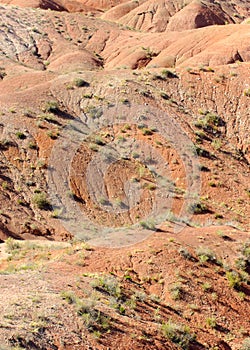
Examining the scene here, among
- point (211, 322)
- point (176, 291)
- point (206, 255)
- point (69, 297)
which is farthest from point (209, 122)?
point (69, 297)

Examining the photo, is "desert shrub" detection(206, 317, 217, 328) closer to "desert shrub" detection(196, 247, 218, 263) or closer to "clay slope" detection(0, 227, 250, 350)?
"clay slope" detection(0, 227, 250, 350)

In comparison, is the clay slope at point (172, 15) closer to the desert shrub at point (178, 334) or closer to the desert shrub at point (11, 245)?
the desert shrub at point (11, 245)

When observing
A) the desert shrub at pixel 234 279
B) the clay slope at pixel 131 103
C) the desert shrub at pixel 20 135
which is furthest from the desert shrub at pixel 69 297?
the desert shrub at pixel 20 135

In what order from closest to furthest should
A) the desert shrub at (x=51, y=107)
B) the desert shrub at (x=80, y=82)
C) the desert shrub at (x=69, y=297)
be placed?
the desert shrub at (x=69, y=297)
the desert shrub at (x=51, y=107)
the desert shrub at (x=80, y=82)

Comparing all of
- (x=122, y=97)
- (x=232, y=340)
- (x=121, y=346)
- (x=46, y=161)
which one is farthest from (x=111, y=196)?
(x=121, y=346)

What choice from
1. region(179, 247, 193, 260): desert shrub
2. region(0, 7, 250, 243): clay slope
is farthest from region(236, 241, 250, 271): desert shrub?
region(0, 7, 250, 243): clay slope
